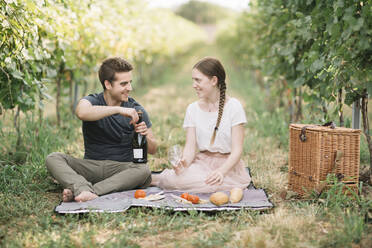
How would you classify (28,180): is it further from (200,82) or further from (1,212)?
(200,82)

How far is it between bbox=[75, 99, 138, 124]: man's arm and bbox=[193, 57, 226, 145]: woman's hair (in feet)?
2.39

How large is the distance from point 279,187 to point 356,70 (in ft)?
4.23

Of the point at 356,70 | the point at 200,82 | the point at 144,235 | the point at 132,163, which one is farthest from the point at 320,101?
the point at 144,235

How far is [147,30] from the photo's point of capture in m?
11.6

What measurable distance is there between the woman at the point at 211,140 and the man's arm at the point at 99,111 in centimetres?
63

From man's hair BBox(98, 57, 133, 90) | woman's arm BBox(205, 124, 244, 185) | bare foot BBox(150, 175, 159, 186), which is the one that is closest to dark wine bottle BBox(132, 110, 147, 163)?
bare foot BBox(150, 175, 159, 186)

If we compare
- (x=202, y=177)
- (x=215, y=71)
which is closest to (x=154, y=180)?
(x=202, y=177)

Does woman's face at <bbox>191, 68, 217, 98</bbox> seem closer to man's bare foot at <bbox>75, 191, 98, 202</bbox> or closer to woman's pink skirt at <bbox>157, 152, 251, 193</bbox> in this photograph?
woman's pink skirt at <bbox>157, 152, 251, 193</bbox>

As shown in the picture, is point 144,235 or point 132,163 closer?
point 144,235

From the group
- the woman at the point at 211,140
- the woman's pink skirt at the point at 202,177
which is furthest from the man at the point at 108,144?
the woman at the point at 211,140

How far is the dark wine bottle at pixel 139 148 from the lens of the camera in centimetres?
375

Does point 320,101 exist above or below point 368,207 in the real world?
above

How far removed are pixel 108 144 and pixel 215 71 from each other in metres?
1.25

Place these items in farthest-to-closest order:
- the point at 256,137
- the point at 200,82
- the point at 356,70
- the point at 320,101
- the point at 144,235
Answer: the point at 256,137
the point at 320,101
the point at 200,82
the point at 356,70
the point at 144,235
